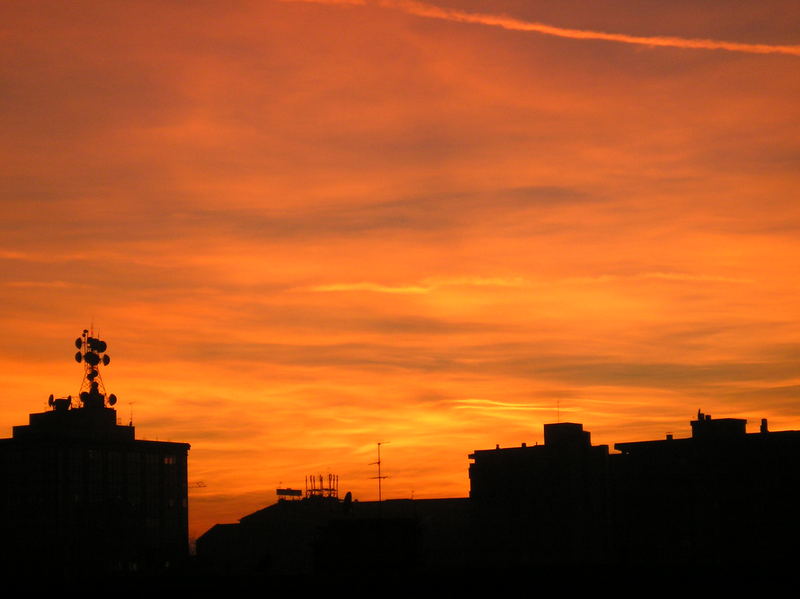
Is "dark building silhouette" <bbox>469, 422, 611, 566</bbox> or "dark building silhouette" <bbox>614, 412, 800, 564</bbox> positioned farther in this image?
"dark building silhouette" <bbox>469, 422, 611, 566</bbox>

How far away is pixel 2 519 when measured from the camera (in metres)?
183

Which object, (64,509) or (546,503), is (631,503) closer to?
(546,503)

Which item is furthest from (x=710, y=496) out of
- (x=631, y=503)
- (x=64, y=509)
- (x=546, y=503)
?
(x=64, y=509)

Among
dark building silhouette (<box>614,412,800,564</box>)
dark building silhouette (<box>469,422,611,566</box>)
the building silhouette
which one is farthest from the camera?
dark building silhouette (<box>469,422,611,566</box>)

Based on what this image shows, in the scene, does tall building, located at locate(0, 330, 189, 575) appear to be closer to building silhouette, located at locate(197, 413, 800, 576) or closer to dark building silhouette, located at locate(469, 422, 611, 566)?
building silhouette, located at locate(197, 413, 800, 576)

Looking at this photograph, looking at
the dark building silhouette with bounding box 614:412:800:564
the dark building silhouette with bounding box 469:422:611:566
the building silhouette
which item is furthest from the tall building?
the dark building silhouette with bounding box 614:412:800:564

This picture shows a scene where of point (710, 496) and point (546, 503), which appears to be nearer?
point (710, 496)

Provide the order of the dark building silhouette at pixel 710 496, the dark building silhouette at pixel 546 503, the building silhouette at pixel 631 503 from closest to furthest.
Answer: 1. the dark building silhouette at pixel 710 496
2. the building silhouette at pixel 631 503
3. the dark building silhouette at pixel 546 503

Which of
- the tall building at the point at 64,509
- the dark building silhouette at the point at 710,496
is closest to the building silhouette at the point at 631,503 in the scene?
the dark building silhouette at the point at 710,496

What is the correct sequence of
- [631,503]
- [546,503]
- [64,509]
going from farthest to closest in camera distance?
[64,509] < [546,503] < [631,503]

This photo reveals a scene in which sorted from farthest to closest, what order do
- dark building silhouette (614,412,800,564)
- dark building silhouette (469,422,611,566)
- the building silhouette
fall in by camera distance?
dark building silhouette (469,422,611,566)
the building silhouette
dark building silhouette (614,412,800,564)

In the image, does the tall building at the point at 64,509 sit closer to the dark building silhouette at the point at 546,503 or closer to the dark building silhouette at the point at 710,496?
the dark building silhouette at the point at 546,503

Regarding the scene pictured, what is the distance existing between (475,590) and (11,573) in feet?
374

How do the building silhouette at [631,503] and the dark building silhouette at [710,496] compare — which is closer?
the dark building silhouette at [710,496]
